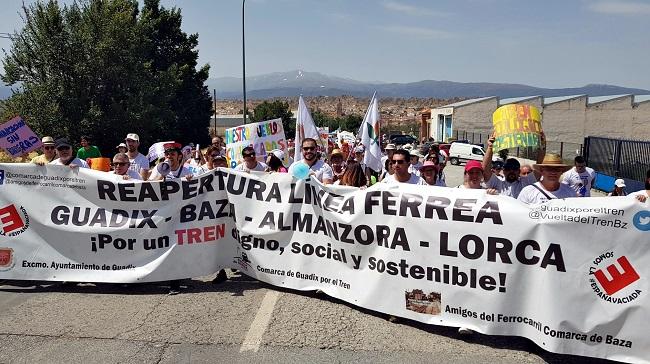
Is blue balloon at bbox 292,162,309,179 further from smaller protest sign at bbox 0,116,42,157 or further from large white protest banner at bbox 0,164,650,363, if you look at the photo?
smaller protest sign at bbox 0,116,42,157

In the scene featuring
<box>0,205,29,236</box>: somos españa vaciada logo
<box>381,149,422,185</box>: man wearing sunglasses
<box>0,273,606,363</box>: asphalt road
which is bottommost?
<box>0,273,606,363</box>: asphalt road

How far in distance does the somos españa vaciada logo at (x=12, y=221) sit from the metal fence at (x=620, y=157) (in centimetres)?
1799

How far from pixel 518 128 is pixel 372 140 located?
3.62 meters

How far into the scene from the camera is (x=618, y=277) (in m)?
4.28

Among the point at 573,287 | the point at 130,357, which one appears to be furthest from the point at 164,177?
the point at 573,287

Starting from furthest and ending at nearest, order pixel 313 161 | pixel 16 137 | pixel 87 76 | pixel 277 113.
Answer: pixel 277 113, pixel 87 76, pixel 16 137, pixel 313 161

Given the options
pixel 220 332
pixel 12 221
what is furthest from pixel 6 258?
pixel 220 332

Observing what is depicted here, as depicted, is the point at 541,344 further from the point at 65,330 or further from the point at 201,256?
the point at 65,330

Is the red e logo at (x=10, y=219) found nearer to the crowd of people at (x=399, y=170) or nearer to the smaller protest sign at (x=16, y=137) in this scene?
the crowd of people at (x=399, y=170)

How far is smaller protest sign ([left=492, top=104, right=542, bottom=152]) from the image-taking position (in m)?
6.10

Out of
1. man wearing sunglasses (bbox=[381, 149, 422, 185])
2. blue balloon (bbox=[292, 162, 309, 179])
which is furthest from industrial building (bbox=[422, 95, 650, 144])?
man wearing sunglasses (bbox=[381, 149, 422, 185])

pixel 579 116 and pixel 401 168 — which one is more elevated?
pixel 401 168

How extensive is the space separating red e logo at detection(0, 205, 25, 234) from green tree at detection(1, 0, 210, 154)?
17860mm

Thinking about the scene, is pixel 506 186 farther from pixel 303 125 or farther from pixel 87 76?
pixel 87 76
